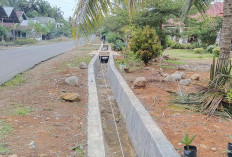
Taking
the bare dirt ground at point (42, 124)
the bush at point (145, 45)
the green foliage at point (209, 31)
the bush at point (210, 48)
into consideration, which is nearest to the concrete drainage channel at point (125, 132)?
the bare dirt ground at point (42, 124)

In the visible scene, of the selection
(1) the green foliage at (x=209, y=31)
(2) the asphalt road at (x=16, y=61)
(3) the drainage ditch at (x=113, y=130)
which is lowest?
(3) the drainage ditch at (x=113, y=130)

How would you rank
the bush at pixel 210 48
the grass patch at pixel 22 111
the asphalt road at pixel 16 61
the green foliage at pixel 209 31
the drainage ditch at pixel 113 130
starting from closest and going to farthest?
the drainage ditch at pixel 113 130 → the grass patch at pixel 22 111 → the asphalt road at pixel 16 61 → the green foliage at pixel 209 31 → the bush at pixel 210 48

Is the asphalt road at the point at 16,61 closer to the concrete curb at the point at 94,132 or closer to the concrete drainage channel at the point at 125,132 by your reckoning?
the concrete curb at the point at 94,132

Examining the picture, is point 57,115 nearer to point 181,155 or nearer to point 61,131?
point 61,131

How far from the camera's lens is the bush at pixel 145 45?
13.0 meters

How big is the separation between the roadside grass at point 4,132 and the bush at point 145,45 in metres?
8.99

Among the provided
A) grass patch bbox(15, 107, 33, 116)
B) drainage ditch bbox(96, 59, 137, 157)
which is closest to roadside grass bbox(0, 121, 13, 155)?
grass patch bbox(15, 107, 33, 116)

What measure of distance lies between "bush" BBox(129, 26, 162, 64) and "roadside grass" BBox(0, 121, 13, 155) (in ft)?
29.5

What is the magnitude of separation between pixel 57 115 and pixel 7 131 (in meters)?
1.36

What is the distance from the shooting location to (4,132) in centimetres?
446

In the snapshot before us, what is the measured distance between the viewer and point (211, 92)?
20.2 feet

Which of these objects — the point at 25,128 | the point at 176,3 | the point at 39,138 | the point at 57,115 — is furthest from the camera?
the point at 176,3

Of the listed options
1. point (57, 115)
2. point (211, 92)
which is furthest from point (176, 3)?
point (57, 115)

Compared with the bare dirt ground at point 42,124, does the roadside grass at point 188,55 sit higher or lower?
higher
